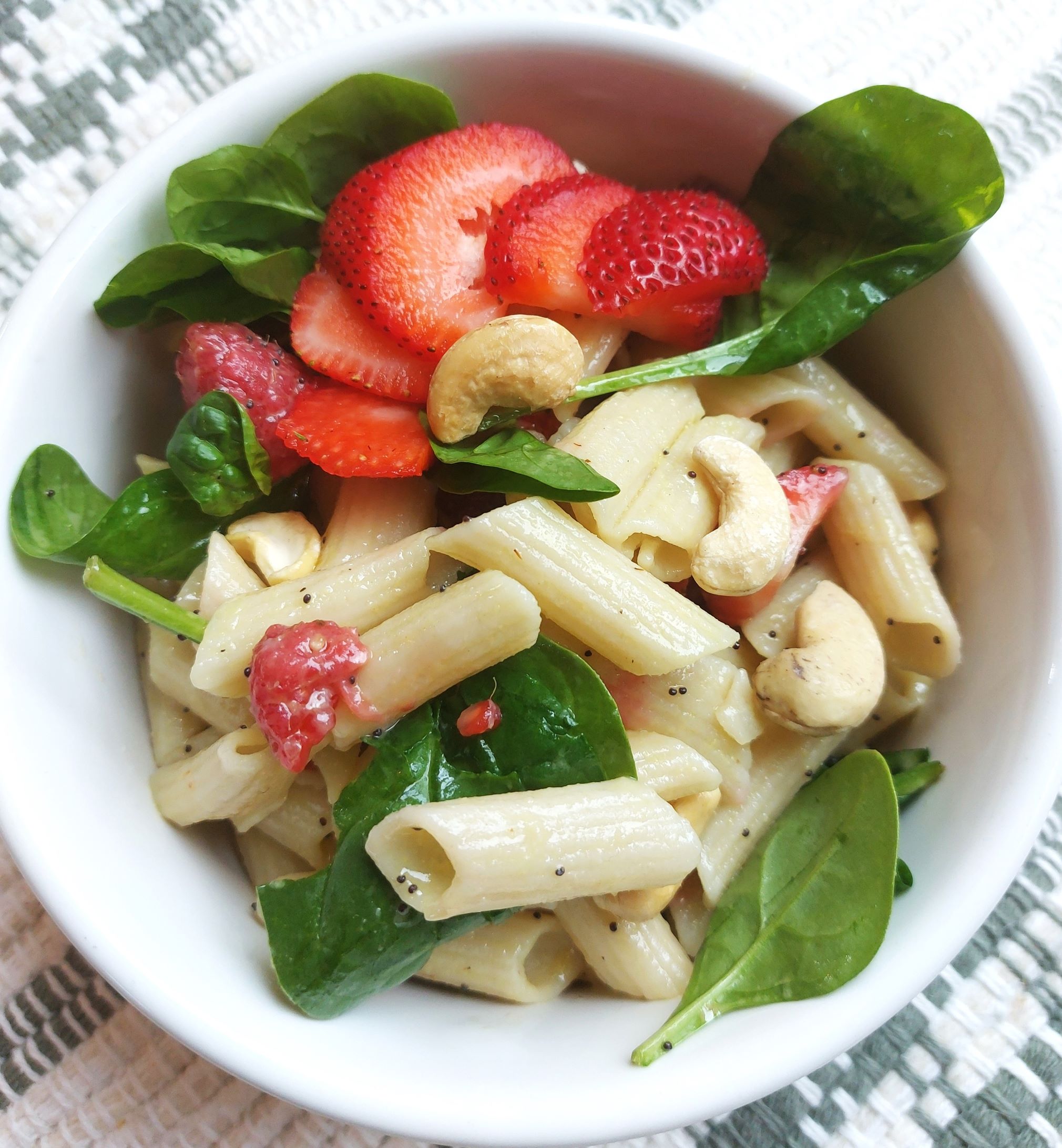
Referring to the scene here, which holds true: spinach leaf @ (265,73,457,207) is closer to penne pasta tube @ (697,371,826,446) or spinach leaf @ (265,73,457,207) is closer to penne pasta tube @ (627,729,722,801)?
penne pasta tube @ (697,371,826,446)

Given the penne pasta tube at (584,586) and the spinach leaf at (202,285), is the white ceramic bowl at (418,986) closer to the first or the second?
the spinach leaf at (202,285)

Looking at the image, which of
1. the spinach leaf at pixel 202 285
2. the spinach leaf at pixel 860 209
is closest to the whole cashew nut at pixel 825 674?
the spinach leaf at pixel 860 209

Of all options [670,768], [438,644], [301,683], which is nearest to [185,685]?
[301,683]

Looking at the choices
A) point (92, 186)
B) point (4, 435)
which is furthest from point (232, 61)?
point (4, 435)

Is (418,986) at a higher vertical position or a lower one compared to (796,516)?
lower

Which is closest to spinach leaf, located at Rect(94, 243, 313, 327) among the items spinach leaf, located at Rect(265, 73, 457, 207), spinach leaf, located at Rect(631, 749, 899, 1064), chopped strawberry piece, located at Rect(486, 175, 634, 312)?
spinach leaf, located at Rect(265, 73, 457, 207)

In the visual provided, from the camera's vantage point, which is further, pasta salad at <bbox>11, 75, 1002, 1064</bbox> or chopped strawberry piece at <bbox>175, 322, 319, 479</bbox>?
chopped strawberry piece at <bbox>175, 322, 319, 479</bbox>

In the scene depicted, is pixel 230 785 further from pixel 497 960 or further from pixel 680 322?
pixel 680 322
